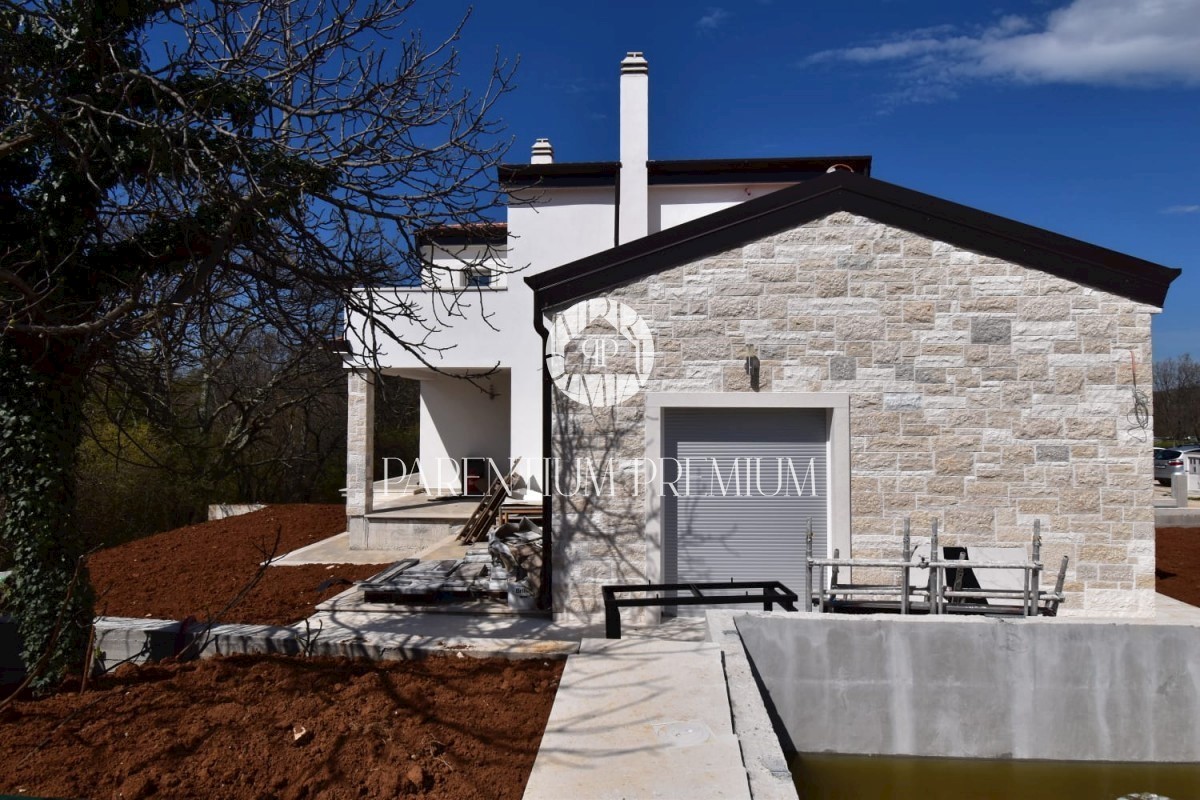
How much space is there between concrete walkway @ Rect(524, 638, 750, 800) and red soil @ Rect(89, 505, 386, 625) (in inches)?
126

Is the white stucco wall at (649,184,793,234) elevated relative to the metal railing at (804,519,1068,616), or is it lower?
elevated

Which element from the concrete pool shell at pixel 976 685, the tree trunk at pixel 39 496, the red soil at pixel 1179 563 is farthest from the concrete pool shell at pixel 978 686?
the tree trunk at pixel 39 496

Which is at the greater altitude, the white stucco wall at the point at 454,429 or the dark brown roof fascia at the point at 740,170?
the dark brown roof fascia at the point at 740,170

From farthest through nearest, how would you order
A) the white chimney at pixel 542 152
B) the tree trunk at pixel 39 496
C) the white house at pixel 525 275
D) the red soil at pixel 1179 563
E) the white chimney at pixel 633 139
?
the white chimney at pixel 542 152 < the white chimney at pixel 633 139 < the white house at pixel 525 275 < the red soil at pixel 1179 563 < the tree trunk at pixel 39 496

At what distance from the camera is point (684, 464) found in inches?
317

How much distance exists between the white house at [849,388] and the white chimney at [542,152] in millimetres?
9701

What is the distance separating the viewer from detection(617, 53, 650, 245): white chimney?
13992 millimetres

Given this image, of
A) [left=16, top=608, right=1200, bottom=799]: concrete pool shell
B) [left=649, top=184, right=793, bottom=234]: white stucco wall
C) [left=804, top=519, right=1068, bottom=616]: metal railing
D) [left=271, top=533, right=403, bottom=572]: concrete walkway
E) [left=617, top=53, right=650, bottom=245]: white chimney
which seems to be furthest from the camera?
[left=649, top=184, right=793, bottom=234]: white stucco wall

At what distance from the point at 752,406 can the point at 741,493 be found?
3.15 ft

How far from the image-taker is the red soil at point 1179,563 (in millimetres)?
9695

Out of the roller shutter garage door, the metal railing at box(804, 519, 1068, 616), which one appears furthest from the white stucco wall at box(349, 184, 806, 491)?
the metal railing at box(804, 519, 1068, 616)

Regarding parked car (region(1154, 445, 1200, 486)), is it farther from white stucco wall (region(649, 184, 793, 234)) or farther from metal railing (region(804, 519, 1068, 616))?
metal railing (region(804, 519, 1068, 616))

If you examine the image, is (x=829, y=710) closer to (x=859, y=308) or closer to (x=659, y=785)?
(x=659, y=785)

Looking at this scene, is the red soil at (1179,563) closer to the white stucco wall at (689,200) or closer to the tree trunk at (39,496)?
the white stucco wall at (689,200)
